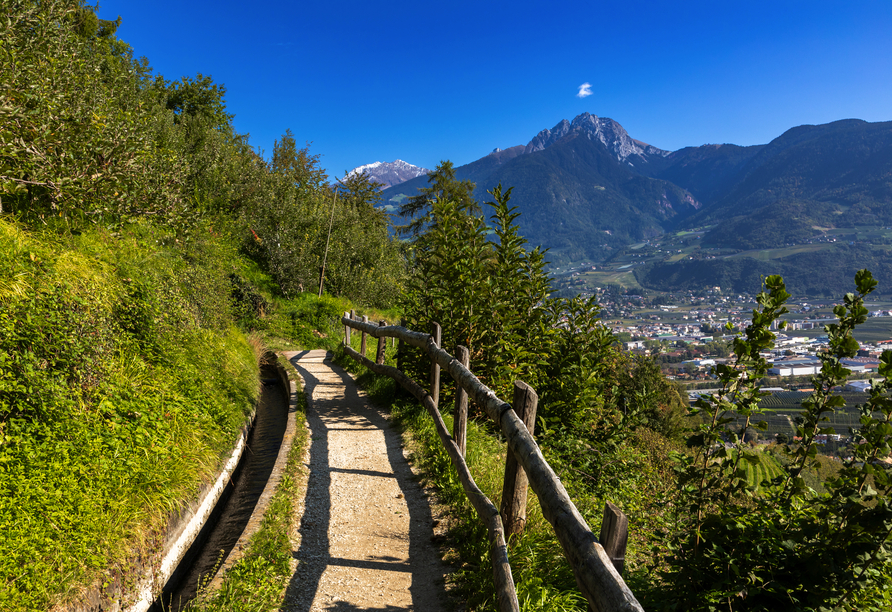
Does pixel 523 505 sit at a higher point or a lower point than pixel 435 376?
lower

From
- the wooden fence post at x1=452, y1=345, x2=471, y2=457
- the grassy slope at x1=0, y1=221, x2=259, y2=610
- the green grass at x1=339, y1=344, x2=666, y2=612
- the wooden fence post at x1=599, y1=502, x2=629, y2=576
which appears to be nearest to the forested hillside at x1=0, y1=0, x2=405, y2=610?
the grassy slope at x1=0, y1=221, x2=259, y2=610

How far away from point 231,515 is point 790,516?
5.53 metres

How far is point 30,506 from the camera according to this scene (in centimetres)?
349

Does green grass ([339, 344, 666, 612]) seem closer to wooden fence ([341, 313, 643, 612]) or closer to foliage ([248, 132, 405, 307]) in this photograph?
wooden fence ([341, 313, 643, 612])

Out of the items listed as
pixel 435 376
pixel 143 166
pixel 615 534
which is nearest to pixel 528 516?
pixel 615 534

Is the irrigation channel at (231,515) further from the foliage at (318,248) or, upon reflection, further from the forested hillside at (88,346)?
the foliage at (318,248)

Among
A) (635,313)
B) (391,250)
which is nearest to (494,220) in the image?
(391,250)

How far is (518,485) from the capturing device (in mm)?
3783

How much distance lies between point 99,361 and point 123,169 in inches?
154

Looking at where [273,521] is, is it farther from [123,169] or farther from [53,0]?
[53,0]

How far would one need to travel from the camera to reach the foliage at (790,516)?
2.11 m

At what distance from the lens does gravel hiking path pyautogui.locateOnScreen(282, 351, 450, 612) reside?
11.9 ft

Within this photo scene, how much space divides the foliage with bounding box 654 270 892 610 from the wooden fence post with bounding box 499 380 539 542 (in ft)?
3.90

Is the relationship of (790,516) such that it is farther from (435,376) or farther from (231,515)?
(231,515)
